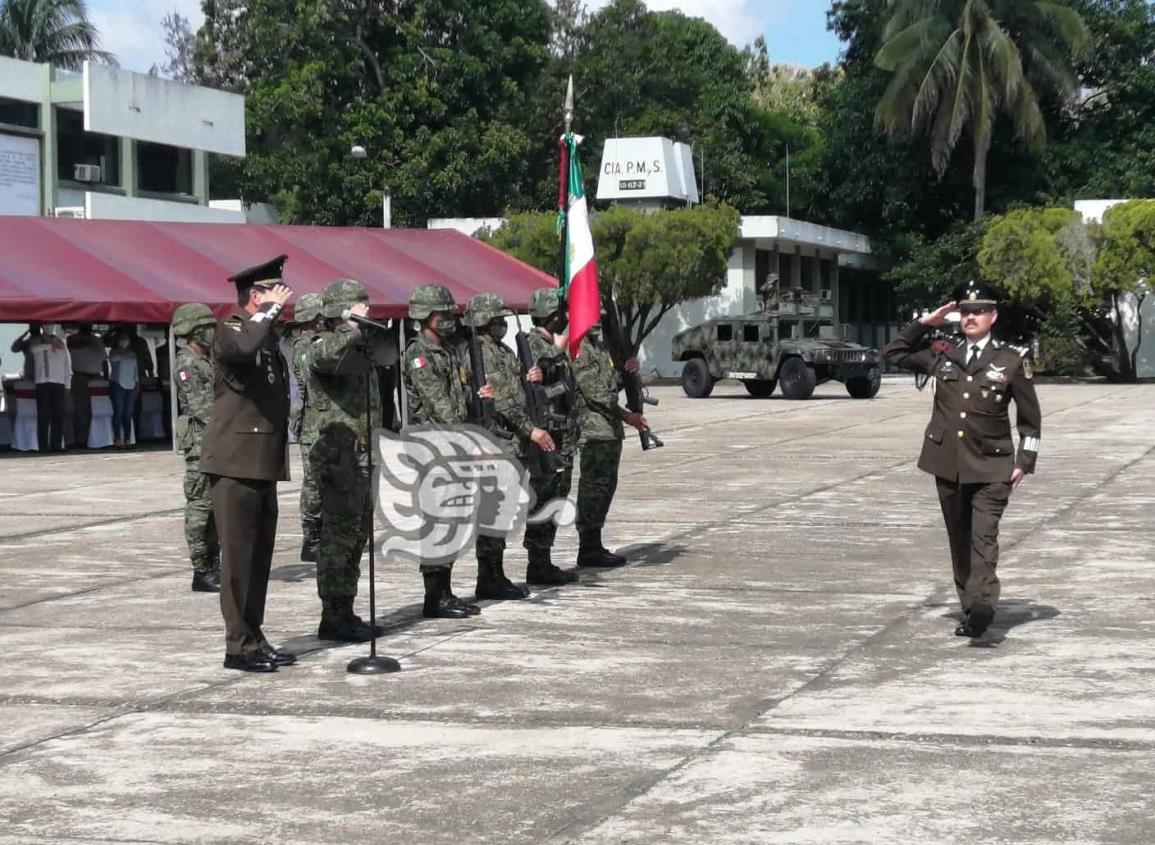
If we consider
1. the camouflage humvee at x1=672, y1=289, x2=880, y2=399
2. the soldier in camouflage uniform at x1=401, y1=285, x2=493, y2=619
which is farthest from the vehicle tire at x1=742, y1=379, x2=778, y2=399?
the soldier in camouflage uniform at x1=401, y1=285, x2=493, y2=619

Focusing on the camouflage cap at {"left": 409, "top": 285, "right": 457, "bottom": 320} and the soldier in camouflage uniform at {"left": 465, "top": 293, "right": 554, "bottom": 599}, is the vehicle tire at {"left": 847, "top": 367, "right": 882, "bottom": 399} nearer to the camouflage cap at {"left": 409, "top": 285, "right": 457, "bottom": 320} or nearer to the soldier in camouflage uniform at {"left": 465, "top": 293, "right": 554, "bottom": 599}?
the soldier in camouflage uniform at {"left": 465, "top": 293, "right": 554, "bottom": 599}

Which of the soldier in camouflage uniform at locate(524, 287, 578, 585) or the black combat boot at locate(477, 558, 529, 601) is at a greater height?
the soldier in camouflage uniform at locate(524, 287, 578, 585)

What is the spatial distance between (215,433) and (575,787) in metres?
2.72

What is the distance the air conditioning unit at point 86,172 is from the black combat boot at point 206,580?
26508 millimetres

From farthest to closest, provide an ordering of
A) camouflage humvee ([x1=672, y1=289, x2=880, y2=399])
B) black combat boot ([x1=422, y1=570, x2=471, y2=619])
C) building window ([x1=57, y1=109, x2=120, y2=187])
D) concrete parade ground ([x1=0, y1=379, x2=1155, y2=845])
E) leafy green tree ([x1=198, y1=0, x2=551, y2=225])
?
leafy green tree ([x1=198, y1=0, x2=551, y2=225]), camouflage humvee ([x1=672, y1=289, x2=880, y2=399]), building window ([x1=57, y1=109, x2=120, y2=187]), black combat boot ([x1=422, y1=570, x2=471, y2=619]), concrete parade ground ([x1=0, y1=379, x2=1155, y2=845])

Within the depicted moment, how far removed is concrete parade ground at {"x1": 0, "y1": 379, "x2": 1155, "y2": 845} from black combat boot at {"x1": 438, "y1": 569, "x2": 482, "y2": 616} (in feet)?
0.82

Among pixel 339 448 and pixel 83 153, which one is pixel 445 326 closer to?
pixel 339 448

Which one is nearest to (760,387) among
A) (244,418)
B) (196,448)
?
(196,448)

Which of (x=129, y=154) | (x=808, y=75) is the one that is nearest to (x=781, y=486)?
(x=129, y=154)

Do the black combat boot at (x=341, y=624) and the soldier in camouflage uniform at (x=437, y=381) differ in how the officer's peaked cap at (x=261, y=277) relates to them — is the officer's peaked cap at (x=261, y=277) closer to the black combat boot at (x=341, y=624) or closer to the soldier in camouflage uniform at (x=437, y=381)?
the soldier in camouflage uniform at (x=437, y=381)

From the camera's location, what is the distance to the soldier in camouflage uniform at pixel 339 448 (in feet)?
26.9

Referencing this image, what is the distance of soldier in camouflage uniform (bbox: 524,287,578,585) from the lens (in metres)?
10.2

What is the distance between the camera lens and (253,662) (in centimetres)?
788

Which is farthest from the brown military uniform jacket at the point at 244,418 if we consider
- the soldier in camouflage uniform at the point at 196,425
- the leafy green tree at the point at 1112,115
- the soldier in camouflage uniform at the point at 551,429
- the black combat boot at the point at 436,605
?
the leafy green tree at the point at 1112,115
